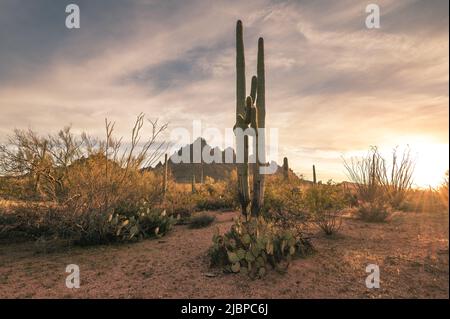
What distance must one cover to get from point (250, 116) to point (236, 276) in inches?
184

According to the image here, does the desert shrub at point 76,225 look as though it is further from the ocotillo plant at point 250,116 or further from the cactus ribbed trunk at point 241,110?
the ocotillo plant at point 250,116

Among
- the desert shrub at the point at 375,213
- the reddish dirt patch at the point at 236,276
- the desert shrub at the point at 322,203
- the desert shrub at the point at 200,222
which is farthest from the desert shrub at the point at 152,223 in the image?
the desert shrub at the point at 375,213

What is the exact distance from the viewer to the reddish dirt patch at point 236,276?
3.55m

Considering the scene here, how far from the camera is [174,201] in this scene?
444 inches

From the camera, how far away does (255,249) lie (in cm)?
424

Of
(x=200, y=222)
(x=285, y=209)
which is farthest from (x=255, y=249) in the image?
(x=200, y=222)

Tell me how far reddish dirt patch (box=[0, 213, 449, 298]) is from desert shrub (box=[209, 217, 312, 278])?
16 cm

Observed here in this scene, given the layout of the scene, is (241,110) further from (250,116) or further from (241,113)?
(250,116)

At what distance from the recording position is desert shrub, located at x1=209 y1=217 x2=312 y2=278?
4.20m

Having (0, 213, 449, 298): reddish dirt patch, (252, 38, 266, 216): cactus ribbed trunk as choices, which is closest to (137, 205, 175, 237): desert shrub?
(0, 213, 449, 298): reddish dirt patch
